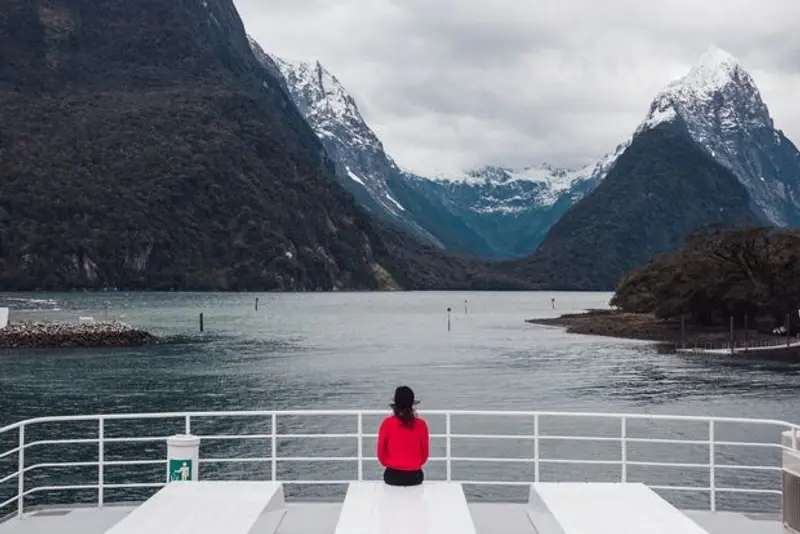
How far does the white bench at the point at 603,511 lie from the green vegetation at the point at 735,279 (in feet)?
314

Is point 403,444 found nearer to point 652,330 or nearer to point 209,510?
point 209,510

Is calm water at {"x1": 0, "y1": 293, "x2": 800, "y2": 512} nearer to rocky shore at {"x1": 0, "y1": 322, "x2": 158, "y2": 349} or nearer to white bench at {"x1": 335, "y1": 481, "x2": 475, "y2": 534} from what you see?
rocky shore at {"x1": 0, "y1": 322, "x2": 158, "y2": 349}

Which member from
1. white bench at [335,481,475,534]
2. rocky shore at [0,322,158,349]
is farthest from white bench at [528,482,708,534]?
rocky shore at [0,322,158,349]

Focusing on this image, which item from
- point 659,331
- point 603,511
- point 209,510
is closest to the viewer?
point 603,511

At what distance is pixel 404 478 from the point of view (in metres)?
10.2

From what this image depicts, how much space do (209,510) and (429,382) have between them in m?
58.9

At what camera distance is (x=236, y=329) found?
130m

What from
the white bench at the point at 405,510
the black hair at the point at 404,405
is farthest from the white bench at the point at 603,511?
the black hair at the point at 404,405

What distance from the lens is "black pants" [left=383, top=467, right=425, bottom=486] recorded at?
10.2 m

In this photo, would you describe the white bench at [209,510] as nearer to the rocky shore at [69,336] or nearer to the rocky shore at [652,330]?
the rocky shore at [652,330]

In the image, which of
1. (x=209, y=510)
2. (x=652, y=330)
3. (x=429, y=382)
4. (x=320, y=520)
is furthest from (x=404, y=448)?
(x=652, y=330)

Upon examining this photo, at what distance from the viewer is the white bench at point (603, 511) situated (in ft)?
27.0

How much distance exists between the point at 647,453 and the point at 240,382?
34.4 meters

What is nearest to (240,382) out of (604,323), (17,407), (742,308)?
(17,407)
